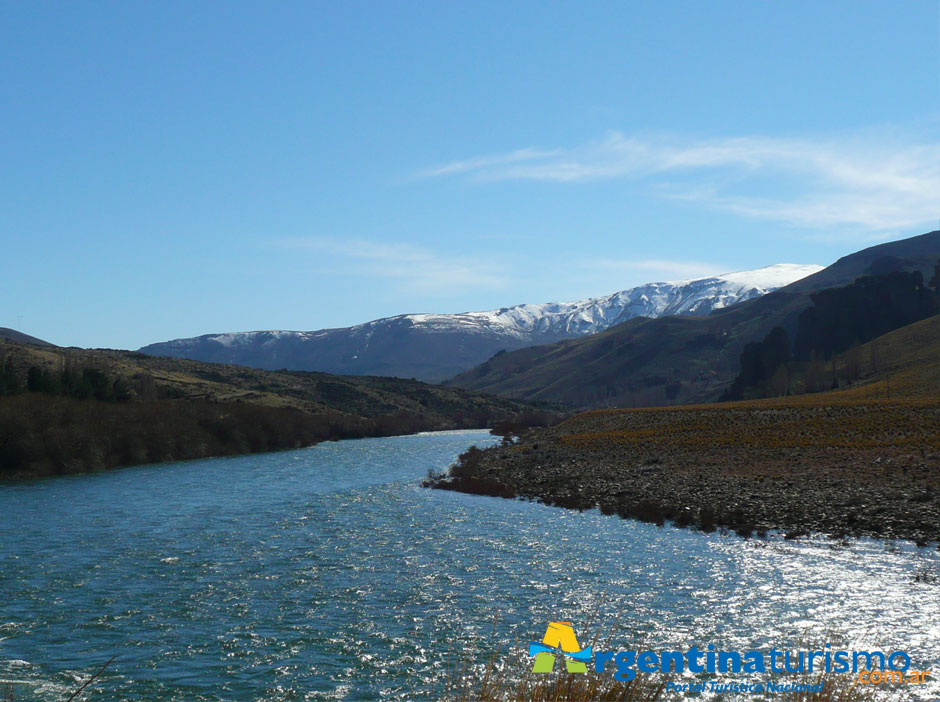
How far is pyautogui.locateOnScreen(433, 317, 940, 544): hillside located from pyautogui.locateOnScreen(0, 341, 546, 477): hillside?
34.5 metres

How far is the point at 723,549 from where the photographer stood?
32.6 m

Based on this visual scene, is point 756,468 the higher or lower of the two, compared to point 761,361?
lower

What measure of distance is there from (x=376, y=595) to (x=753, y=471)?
35.2m

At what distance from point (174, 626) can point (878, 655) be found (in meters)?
18.7

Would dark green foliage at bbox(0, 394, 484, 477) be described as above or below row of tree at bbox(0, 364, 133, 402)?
below

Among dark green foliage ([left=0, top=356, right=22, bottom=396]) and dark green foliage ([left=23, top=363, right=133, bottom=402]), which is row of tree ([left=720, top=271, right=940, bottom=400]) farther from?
dark green foliage ([left=0, top=356, right=22, bottom=396])

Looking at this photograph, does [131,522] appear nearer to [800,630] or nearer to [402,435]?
[800,630]

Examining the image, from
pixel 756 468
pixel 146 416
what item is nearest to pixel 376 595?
pixel 756 468

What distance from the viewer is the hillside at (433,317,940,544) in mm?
37906

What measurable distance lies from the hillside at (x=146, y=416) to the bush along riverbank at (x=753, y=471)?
114ft

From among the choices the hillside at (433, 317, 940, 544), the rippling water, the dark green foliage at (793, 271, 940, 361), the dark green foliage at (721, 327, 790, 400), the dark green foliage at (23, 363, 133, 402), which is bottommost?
the rippling water

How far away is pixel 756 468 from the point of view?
53.7m

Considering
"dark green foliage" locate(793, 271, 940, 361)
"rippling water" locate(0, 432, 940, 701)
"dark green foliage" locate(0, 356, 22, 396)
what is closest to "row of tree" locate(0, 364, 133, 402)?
"dark green foliage" locate(0, 356, 22, 396)

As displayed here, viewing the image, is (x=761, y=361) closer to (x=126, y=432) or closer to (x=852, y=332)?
(x=852, y=332)
